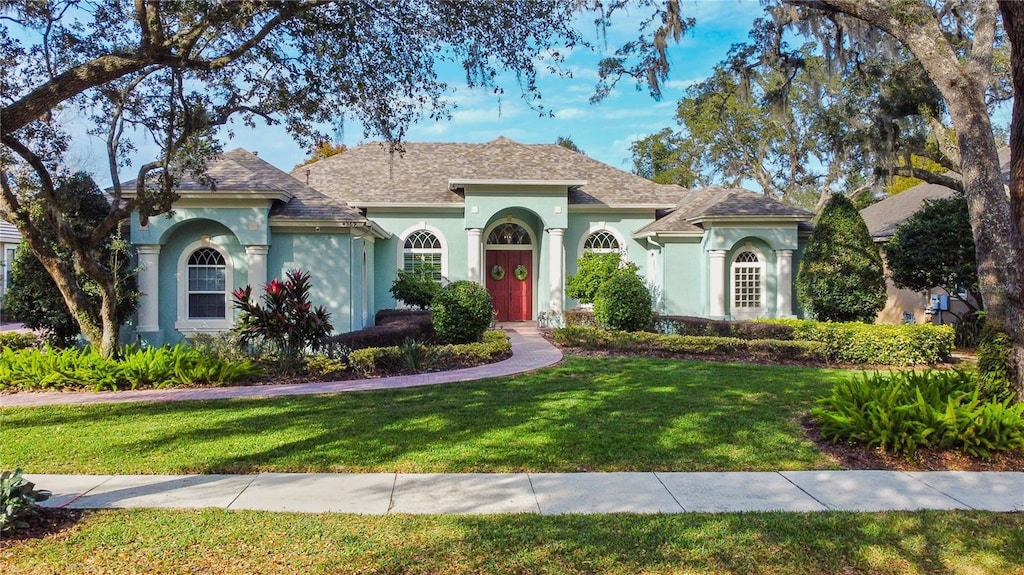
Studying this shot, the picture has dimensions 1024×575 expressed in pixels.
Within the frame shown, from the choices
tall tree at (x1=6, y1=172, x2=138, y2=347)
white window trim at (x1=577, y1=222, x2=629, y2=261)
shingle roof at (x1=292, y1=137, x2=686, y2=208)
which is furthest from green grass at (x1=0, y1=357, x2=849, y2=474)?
shingle roof at (x1=292, y1=137, x2=686, y2=208)

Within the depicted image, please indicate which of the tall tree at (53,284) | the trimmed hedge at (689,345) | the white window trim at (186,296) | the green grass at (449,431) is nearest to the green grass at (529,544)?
the green grass at (449,431)

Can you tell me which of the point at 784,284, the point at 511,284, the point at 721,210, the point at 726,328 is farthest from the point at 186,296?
the point at 784,284

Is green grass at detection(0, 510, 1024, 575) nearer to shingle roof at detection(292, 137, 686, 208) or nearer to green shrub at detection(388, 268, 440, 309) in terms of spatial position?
green shrub at detection(388, 268, 440, 309)

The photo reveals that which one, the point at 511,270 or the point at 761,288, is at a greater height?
the point at 511,270

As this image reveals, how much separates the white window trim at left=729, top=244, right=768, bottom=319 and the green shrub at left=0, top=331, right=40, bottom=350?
741 inches

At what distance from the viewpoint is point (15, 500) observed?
177 inches

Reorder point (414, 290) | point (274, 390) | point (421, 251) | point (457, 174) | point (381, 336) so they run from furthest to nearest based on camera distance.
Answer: point (457, 174), point (421, 251), point (414, 290), point (381, 336), point (274, 390)

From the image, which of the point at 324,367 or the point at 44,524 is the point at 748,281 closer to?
the point at 324,367

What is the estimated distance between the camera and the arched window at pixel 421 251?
66.1ft

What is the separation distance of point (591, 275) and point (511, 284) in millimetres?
4503

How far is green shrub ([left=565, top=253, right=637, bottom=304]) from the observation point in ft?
57.8

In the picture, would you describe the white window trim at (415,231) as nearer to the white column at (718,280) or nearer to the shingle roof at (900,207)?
the white column at (718,280)

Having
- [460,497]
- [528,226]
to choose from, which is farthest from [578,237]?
[460,497]

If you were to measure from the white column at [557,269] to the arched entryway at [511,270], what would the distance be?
1.98 m
